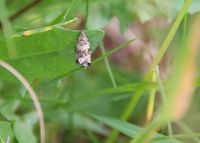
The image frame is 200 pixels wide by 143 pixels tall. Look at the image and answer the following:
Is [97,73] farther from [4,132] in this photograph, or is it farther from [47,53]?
[4,132]

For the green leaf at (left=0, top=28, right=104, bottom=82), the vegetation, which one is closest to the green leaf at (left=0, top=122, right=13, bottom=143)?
the vegetation

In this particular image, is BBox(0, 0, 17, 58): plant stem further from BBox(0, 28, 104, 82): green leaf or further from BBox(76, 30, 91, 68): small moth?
BBox(76, 30, 91, 68): small moth

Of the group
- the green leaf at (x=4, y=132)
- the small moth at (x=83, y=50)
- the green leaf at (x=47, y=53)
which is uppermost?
the green leaf at (x=47, y=53)

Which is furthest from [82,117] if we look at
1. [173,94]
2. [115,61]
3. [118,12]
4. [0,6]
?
[173,94]

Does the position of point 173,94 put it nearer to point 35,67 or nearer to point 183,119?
point 35,67

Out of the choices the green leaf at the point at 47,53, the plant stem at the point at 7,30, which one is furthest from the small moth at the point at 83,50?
the plant stem at the point at 7,30

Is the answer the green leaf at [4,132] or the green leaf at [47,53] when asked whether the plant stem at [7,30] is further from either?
the green leaf at [4,132]
